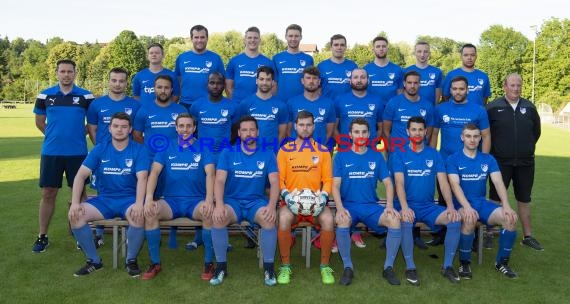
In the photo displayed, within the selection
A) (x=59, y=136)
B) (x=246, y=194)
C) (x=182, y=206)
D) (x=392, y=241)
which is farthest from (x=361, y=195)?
(x=59, y=136)

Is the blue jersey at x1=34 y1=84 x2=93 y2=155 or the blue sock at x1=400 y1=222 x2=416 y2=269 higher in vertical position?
the blue jersey at x1=34 y1=84 x2=93 y2=155

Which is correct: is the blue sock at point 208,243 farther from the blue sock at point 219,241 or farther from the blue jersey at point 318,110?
the blue jersey at point 318,110

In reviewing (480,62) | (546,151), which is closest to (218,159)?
(546,151)

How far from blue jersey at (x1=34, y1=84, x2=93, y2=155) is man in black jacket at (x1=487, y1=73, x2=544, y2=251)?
5499mm

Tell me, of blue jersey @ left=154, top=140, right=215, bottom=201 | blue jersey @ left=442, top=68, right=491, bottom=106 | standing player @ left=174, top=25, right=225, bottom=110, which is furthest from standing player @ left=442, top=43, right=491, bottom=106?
blue jersey @ left=154, top=140, right=215, bottom=201

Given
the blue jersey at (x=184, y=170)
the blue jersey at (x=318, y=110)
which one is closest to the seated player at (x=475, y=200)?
the blue jersey at (x=318, y=110)

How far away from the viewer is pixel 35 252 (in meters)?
5.82

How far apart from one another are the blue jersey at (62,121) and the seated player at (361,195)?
3353mm

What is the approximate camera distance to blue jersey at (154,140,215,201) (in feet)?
17.9

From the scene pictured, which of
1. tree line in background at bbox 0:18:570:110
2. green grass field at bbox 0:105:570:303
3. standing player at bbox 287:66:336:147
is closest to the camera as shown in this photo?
green grass field at bbox 0:105:570:303

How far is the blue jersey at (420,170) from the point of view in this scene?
18.1ft

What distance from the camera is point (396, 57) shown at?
78438 millimetres

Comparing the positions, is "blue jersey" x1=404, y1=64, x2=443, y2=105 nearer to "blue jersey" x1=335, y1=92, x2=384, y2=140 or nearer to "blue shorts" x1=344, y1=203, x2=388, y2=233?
"blue jersey" x1=335, y1=92, x2=384, y2=140

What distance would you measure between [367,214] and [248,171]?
1.42 metres
